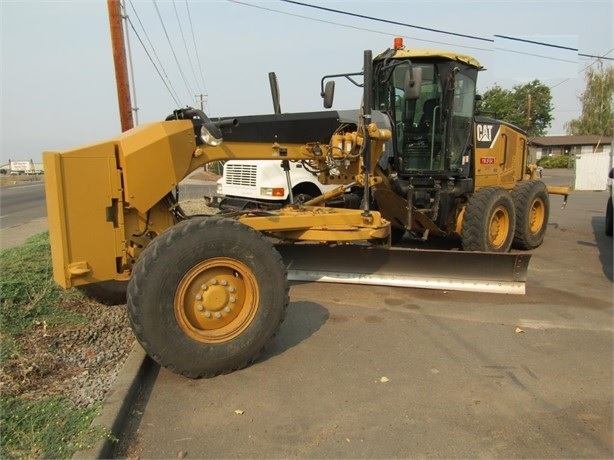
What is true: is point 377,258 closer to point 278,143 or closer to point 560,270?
point 278,143

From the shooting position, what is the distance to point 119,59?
1093 centimetres

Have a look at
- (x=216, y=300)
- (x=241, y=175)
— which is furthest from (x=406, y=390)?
(x=241, y=175)

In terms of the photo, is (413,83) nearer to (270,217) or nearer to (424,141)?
(424,141)

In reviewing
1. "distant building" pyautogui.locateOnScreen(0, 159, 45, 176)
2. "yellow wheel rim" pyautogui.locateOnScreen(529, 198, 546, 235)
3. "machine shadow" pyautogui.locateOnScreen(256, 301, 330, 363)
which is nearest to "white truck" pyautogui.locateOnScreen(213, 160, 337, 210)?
"yellow wheel rim" pyautogui.locateOnScreen(529, 198, 546, 235)

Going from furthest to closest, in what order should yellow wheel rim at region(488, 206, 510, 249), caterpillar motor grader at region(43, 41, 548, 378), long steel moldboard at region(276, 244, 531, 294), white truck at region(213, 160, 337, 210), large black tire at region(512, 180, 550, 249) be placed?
white truck at region(213, 160, 337, 210)
large black tire at region(512, 180, 550, 249)
yellow wheel rim at region(488, 206, 510, 249)
long steel moldboard at region(276, 244, 531, 294)
caterpillar motor grader at region(43, 41, 548, 378)

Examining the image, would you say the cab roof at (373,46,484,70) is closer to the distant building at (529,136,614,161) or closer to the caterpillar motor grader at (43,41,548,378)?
the caterpillar motor grader at (43,41,548,378)

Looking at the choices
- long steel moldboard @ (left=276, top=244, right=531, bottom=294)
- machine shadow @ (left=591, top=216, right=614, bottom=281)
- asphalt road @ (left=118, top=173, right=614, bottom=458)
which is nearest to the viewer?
asphalt road @ (left=118, top=173, right=614, bottom=458)

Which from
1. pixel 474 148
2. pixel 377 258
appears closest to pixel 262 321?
pixel 377 258

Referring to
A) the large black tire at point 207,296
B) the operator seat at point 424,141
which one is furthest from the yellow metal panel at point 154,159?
the operator seat at point 424,141

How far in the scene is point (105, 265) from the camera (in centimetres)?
400

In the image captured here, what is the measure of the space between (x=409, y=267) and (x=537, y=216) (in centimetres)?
468

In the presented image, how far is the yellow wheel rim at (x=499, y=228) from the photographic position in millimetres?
7848

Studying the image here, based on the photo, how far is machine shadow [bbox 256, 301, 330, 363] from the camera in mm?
4461

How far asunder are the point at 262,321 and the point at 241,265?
1.54 feet
